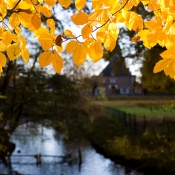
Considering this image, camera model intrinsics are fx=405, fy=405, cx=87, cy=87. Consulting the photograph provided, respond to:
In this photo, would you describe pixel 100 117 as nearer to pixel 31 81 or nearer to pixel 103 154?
pixel 103 154

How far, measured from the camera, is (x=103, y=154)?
1481cm

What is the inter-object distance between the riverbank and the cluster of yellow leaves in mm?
10295

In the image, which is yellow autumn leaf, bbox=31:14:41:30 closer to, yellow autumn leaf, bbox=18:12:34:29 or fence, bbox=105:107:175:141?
yellow autumn leaf, bbox=18:12:34:29

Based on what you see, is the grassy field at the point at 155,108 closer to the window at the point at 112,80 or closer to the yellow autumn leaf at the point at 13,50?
the yellow autumn leaf at the point at 13,50

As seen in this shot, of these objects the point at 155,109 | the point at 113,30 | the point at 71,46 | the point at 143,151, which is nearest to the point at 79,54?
the point at 71,46

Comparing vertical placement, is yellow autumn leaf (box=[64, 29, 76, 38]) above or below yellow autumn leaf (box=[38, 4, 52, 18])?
below

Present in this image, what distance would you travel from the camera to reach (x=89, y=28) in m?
1.31

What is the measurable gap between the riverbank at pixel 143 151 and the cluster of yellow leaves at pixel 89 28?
10.3m

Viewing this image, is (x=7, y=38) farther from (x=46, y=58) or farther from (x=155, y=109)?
(x=155, y=109)

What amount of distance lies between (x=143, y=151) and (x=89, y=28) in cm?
1237

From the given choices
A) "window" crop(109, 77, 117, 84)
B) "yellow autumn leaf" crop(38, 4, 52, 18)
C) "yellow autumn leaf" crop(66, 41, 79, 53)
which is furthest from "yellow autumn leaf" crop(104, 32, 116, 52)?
"window" crop(109, 77, 117, 84)

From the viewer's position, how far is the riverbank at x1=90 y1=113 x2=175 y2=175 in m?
11.7

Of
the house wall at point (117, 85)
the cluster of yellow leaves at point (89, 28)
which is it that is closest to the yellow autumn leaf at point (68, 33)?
the cluster of yellow leaves at point (89, 28)

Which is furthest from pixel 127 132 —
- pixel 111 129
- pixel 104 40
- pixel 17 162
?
pixel 104 40
